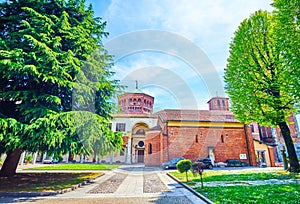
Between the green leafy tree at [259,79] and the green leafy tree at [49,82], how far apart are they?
31.8 ft

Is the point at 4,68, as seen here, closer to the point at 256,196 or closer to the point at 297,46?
the point at 256,196

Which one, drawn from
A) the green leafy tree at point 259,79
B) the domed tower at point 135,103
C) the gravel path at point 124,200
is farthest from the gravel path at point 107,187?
the domed tower at point 135,103

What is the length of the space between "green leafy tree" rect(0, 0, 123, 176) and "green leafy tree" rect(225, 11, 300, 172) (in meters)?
9.69

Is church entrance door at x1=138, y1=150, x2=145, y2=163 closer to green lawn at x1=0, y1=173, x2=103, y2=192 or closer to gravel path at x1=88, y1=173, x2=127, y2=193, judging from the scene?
gravel path at x1=88, y1=173, x2=127, y2=193

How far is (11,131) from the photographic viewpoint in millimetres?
7426

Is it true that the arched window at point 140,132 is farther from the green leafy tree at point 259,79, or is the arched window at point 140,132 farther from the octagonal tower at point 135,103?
the green leafy tree at point 259,79

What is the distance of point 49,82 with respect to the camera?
8.97m

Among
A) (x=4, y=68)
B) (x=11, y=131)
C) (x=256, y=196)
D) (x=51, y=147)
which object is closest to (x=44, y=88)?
(x=4, y=68)

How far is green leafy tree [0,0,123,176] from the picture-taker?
24.1 feet

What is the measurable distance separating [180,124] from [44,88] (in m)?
18.2

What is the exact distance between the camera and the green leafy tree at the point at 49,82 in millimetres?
7355

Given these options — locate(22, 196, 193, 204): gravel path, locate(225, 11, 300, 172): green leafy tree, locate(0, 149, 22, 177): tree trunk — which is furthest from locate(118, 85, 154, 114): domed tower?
locate(22, 196, 193, 204): gravel path

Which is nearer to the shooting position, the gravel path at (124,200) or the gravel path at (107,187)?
Answer: the gravel path at (124,200)

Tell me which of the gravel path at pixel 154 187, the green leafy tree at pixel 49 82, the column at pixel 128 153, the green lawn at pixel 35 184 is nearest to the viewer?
the green leafy tree at pixel 49 82
